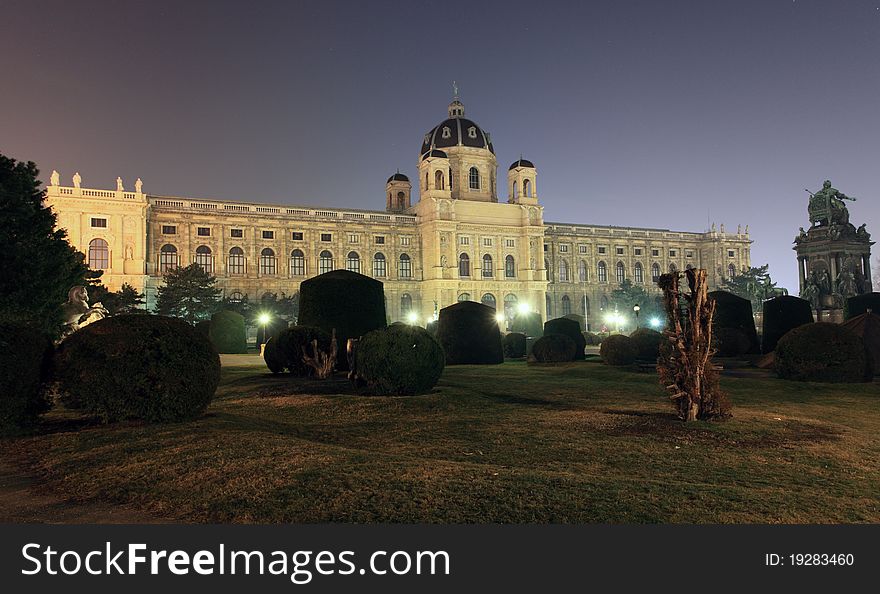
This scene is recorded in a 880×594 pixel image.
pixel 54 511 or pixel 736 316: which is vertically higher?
pixel 736 316

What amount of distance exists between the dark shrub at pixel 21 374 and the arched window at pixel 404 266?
68116 mm

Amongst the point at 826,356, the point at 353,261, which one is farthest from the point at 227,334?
the point at 353,261

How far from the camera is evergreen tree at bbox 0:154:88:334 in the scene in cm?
2044

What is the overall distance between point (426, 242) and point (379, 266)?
6.60 m

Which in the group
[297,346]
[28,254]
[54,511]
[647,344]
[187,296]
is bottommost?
[54,511]

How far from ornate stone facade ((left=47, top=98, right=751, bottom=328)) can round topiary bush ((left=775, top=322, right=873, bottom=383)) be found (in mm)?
58450

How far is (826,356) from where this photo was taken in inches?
690

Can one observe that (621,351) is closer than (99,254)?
Yes

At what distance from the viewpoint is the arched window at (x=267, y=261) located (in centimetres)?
7219

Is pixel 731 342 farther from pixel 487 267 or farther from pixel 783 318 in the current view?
pixel 487 267

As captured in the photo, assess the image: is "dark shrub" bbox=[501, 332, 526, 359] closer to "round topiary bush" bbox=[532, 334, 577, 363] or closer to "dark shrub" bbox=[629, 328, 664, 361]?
"round topiary bush" bbox=[532, 334, 577, 363]

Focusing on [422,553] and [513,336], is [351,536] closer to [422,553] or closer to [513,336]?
[422,553]

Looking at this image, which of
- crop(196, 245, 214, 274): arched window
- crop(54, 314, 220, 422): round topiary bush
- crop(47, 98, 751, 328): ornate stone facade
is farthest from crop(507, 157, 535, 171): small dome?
crop(54, 314, 220, 422): round topiary bush

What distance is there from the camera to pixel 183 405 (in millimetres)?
10789
